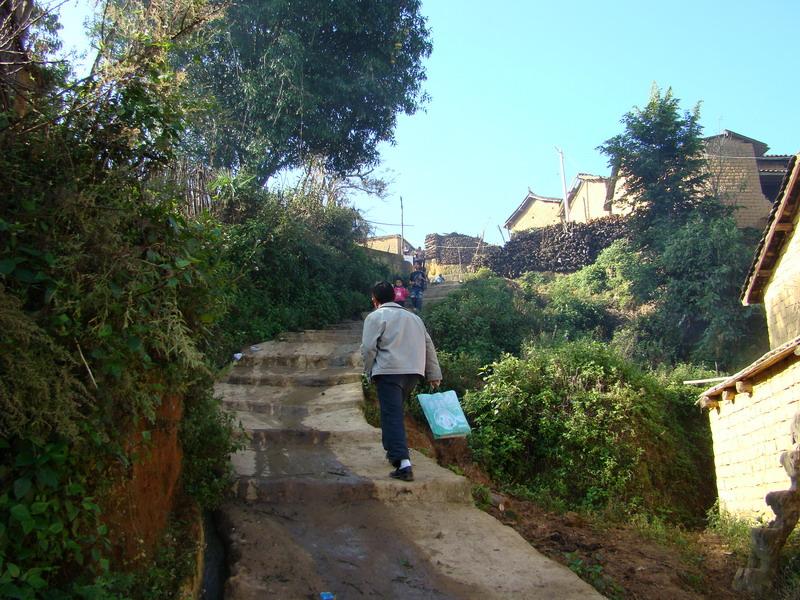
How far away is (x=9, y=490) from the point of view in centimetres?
249

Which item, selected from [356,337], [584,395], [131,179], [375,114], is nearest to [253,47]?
[375,114]

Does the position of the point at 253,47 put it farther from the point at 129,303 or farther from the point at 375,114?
the point at 129,303

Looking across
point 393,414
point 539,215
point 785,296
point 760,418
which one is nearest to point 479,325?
point 785,296

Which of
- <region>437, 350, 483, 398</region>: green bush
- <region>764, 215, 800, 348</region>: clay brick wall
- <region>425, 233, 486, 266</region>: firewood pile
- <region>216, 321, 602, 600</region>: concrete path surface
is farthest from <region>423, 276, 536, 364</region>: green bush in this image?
<region>425, 233, 486, 266</region>: firewood pile

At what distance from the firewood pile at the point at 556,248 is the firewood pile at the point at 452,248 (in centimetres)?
267

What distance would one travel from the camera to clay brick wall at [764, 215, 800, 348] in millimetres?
12500

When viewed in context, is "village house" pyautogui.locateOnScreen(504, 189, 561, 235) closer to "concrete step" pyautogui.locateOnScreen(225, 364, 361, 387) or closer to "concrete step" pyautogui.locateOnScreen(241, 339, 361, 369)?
"concrete step" pyautogui.locateOnScreen(241, 339, 361, 369)

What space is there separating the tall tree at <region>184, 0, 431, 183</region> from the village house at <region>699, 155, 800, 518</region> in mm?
9882

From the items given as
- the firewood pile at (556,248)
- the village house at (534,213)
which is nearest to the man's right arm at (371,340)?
the firewood pile at (556,248)

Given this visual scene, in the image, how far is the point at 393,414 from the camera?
203 inches

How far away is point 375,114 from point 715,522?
513 inches

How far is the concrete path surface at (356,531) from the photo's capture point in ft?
12.0

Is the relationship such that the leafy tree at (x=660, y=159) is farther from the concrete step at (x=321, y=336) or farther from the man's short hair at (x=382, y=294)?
the man's short hair at (x=382, y=294)

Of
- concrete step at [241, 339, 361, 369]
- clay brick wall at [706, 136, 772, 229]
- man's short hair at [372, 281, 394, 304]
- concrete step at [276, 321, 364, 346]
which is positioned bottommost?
concrete step at [241, 339, 361, 369]
